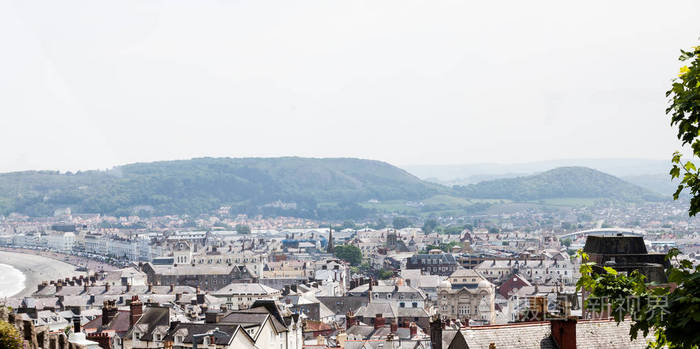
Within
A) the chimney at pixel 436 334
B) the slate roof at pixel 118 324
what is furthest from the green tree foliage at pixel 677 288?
the slate roof at pixel 118 324

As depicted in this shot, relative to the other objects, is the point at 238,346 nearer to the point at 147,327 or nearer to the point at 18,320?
the point at 147,327

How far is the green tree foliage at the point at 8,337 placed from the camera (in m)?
15.2

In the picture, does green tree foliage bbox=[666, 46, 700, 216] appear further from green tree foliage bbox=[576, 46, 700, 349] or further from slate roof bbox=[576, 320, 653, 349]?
slate roof bbox=[576, 320, 653, 349]

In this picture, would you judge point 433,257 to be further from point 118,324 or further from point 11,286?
point 118,324

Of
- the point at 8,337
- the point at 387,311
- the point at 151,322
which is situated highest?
the point at 8,337

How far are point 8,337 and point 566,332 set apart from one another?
15.9 m

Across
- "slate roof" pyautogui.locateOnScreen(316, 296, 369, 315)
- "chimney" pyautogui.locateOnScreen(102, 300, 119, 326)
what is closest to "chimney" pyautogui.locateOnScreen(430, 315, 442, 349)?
"chimney" pyautogui.locateOnScreen(102, 300, 119, 326)

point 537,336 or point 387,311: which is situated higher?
point 537,336

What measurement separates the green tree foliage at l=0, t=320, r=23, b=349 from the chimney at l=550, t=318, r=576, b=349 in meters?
15.5

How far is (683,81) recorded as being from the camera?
45.9 ft

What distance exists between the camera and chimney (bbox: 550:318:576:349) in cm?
2614

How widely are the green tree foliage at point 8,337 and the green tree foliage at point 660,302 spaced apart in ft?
29.7

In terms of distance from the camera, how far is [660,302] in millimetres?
13789

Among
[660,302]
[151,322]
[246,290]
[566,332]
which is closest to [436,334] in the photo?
[566,332]
